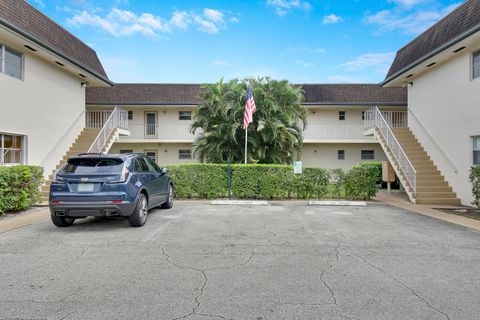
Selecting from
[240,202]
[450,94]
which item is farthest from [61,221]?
[450,94]

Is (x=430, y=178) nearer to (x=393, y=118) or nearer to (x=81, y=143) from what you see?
(x=393, y=118)

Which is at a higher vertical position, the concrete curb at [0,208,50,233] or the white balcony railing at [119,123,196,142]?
the white balcony railing at [119,123,196,142]

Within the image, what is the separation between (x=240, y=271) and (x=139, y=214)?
A: 3889 millimetres

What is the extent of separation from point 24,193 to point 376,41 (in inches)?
843

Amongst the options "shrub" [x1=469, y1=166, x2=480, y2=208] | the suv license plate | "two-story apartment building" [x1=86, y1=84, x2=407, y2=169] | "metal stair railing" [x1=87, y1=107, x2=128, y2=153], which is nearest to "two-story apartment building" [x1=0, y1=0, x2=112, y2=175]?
"metal stair railing" [x1=87, y1=107, x2=128, y2=153]

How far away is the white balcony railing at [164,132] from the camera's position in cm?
2389

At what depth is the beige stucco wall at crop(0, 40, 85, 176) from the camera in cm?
1238

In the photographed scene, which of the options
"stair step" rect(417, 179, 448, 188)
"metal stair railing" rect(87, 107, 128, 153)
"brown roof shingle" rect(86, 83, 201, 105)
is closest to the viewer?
A: "stair step" rect(417, 179, 448, 188)

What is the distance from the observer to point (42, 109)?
47.0 ft

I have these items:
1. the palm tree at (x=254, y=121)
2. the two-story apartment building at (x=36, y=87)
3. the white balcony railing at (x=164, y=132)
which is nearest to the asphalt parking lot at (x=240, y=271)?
the two-story apartment building at (x=36, y=87)

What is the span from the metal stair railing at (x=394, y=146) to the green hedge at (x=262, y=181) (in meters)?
1.42

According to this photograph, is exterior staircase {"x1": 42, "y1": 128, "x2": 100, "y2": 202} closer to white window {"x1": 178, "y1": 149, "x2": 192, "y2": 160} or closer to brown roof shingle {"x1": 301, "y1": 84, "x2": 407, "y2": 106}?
white window {"x1": 178, "y1": 149, "x2": 192, "y2": 160}

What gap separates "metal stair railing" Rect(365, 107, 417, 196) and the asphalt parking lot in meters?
5.38

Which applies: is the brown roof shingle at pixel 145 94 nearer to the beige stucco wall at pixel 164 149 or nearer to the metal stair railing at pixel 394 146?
the beige stucco wall at pixel 164 149
